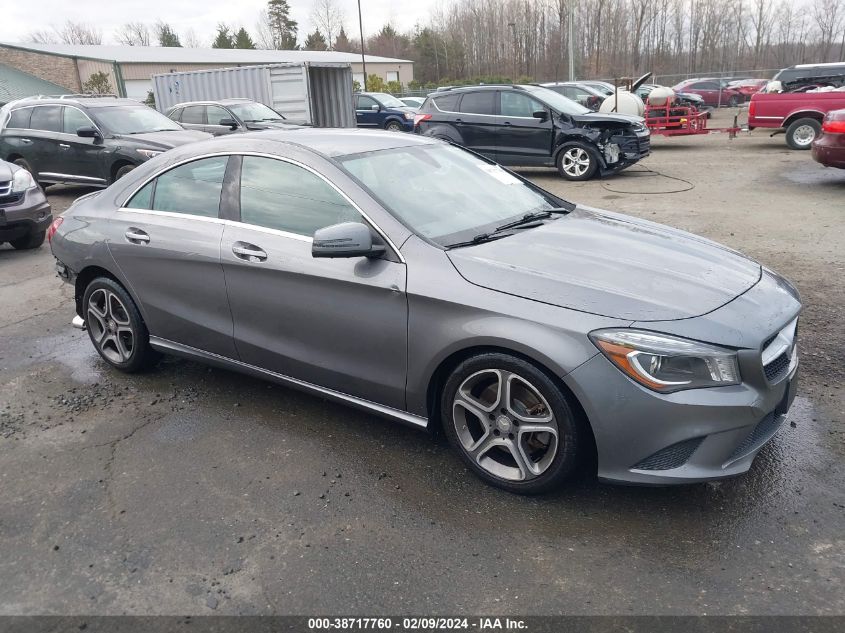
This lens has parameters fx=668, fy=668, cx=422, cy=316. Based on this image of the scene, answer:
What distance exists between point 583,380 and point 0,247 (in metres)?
8.89

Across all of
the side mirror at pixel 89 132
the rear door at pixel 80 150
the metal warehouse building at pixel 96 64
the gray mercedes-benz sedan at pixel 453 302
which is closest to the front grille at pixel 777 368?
the gray mercedes-benz sedan at pixel 453 302

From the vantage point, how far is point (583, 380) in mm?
2703

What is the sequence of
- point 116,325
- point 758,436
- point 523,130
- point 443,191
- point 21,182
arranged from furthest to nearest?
1. point 523,130
2. point 21,182
3. point 116,325
4. point 443,191
5. point 758,436

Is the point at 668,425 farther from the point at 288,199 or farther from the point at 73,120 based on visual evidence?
the point at 73,120

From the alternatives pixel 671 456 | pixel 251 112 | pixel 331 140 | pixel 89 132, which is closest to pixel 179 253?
pixel 331 140

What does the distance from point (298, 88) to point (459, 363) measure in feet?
54.1

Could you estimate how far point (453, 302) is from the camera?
2.99 meters

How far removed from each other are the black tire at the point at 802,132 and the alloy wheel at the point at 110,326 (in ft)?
48.9

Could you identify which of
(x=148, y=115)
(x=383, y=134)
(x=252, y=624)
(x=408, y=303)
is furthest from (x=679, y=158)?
(x=252, y=624)

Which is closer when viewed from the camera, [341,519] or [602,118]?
[341,519]

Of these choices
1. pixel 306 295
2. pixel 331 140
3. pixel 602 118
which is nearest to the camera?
pixel 306 295

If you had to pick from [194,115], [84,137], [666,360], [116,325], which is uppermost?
[194,115]

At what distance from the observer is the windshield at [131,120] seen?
11.5 meters

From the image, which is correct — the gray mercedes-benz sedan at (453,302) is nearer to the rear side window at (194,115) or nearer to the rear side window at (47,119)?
the rear side window at (47,119)
